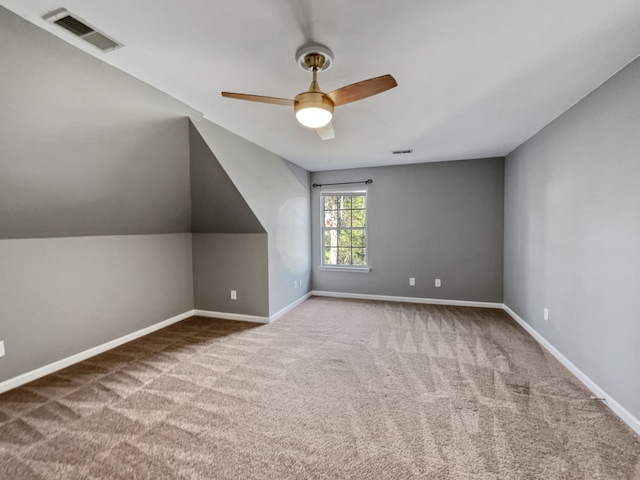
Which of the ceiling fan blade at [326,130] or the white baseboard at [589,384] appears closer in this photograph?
the white baseboard at [589,384]

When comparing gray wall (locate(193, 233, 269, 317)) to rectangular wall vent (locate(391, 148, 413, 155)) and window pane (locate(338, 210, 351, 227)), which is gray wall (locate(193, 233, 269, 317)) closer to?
window pane (locate(338, 210, 351, 227))

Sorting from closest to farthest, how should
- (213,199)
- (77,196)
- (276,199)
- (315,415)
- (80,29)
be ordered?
1. (80,29)
2. (315,415)
3. (77,196)
4. (213,199)
5. (276,199)

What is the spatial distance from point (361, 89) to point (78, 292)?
319 centimetres

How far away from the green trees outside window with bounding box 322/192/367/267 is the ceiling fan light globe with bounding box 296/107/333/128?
348cm

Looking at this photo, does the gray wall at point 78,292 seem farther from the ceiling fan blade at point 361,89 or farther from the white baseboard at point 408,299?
the ceiling fan blade at point 361,89

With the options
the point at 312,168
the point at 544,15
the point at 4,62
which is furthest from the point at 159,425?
the point at 312,168

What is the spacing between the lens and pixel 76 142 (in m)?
2.11

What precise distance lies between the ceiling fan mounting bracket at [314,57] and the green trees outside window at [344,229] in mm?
3457

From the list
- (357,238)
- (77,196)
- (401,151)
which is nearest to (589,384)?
(401,151)

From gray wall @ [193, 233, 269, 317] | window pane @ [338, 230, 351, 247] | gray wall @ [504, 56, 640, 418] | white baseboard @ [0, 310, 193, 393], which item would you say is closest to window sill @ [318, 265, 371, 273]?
window pane @ [338, 230, 351, 247]

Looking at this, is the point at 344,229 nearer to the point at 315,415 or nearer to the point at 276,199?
the point at 276,199

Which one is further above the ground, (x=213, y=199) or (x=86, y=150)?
(x=86, y=150)

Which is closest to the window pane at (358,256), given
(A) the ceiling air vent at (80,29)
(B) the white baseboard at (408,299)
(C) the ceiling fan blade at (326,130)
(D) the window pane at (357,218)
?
(D) the window pane at (357,218)

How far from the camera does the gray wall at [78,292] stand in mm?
2449
